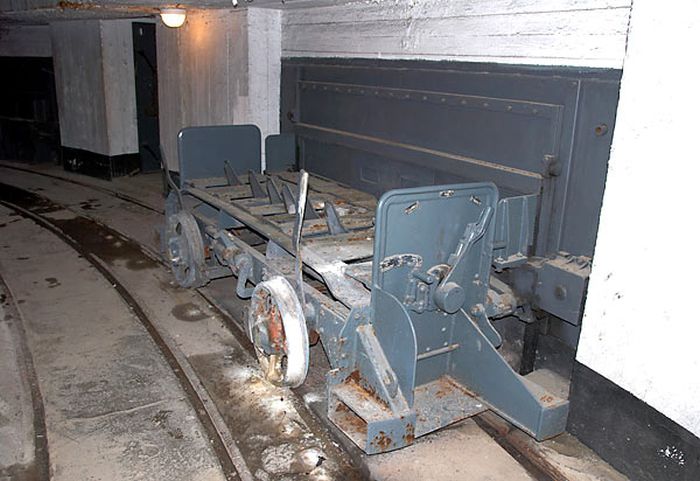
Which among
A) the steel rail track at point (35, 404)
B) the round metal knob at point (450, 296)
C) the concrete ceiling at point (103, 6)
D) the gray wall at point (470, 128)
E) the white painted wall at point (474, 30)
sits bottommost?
the steel rail track at point (35, 404)

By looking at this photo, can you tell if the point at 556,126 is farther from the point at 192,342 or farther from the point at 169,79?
the point at 169,79

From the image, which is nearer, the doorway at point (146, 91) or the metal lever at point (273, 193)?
the metal lever at point (273, 193)

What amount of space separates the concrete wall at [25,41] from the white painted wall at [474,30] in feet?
26.2

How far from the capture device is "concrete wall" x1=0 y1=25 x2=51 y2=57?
12.2 meters

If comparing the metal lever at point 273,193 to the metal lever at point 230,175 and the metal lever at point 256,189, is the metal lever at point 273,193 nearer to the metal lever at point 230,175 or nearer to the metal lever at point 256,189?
the metal lever at point 256,189

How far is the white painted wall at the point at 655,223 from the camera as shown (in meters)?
2.81

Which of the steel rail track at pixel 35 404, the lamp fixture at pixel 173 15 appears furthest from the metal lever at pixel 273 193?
the lamp fixture at pixel 173 15

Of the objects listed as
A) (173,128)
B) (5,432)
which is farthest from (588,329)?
(173,128)

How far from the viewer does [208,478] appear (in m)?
3.36

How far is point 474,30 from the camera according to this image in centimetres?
456

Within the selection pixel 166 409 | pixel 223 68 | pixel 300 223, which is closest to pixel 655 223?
pixel 300 223

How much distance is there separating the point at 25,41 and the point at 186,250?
30.6ft

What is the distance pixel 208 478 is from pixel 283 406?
2.74 feet

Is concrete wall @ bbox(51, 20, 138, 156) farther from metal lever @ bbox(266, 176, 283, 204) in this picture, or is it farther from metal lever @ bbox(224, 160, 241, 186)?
metal lever @ bbox(266, 176, 283, 204)
